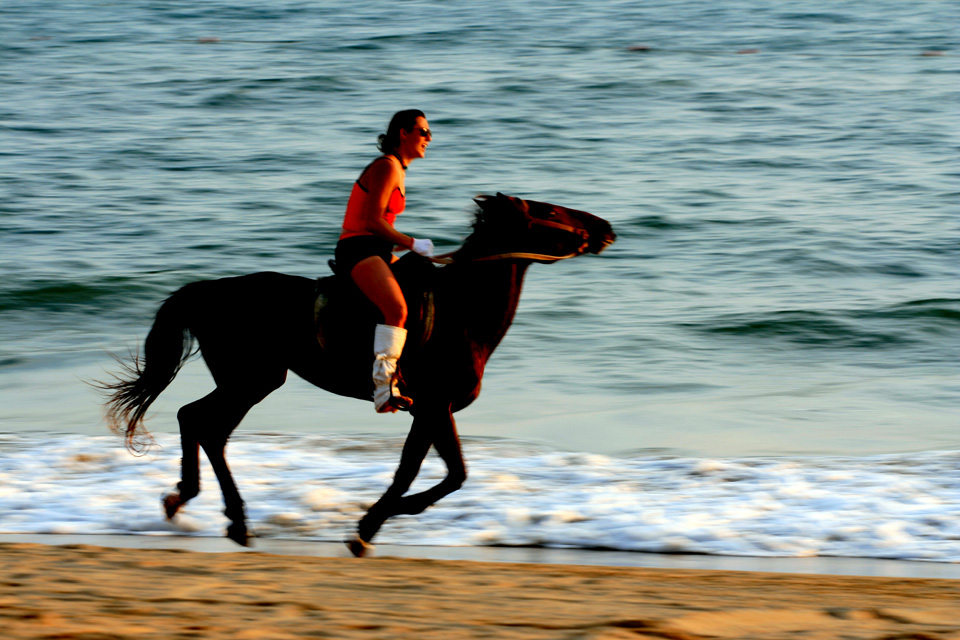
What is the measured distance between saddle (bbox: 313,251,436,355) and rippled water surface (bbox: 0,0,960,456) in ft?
2.77

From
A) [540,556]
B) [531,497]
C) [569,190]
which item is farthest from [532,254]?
[569,190]

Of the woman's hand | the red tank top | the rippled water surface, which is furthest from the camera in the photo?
the rippled water surface

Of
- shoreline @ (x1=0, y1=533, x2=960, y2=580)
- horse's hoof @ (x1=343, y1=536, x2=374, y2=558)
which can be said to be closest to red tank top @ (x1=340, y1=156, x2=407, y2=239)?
horse's hoof @ (x1=343, y1=536, x2=374, y2=558)

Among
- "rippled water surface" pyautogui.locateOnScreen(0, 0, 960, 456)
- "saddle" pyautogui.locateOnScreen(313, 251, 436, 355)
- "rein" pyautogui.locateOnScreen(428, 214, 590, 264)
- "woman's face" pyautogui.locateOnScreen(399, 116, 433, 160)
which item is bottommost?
"rippled water surface" pyautogui.locateOnScreen(0, 0, 960, 456)

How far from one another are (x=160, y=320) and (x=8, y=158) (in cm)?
1693

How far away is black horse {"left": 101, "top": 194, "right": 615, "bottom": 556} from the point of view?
5406 mm

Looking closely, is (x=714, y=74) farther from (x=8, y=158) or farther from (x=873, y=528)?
Result: (x=873, y=528)

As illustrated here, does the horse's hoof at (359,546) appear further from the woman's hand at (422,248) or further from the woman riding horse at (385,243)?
the woman's hand at (422,248)

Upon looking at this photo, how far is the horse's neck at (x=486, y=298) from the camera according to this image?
5434 mm

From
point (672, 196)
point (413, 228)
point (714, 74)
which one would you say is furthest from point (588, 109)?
point (413, 228)

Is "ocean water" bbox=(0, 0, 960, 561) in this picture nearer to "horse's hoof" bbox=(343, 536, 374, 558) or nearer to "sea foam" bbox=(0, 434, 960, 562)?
"sea foam" bbox=(0, 434, 960, 562)

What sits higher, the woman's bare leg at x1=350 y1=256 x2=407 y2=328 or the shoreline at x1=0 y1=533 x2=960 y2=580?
the woman's bare leg at x1=350 y1=256 x2=407 y2=328

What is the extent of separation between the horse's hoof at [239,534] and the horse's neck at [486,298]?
1.48m

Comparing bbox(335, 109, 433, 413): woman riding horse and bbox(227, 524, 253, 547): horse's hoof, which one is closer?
bbox(335, 109, 433, 413): woman riding horse
